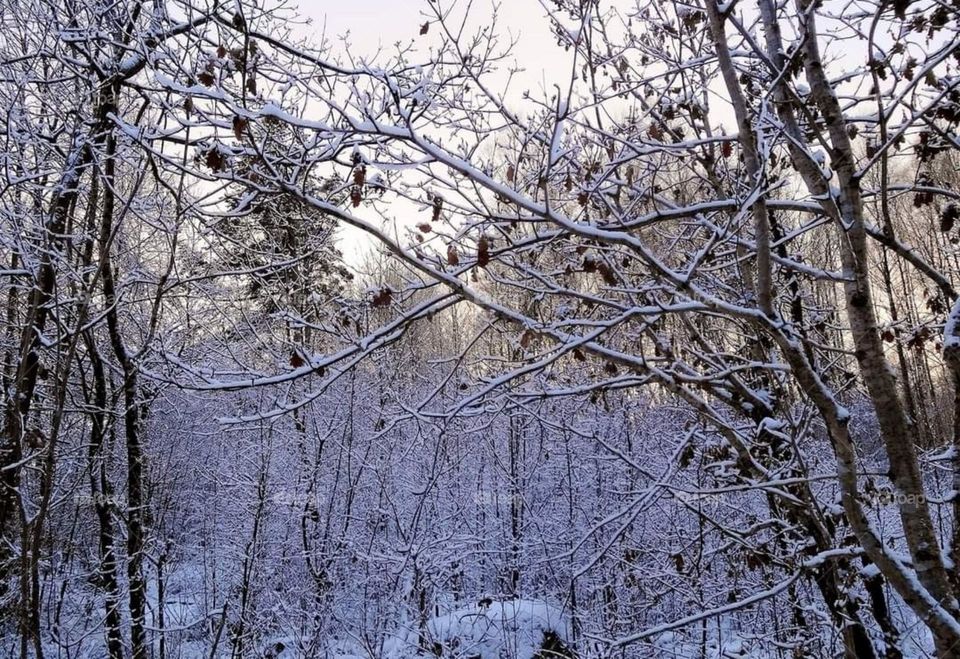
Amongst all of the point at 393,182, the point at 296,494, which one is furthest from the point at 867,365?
the point at 296,494

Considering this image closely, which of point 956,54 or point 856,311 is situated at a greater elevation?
point 956,54

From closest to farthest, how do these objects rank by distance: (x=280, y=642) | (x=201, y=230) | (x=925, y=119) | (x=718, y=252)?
(x=925, y=119) → (x=718, y=252) → (x=201, y=230) → (x=280, y=642)

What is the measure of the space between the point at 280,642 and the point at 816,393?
32.2ft

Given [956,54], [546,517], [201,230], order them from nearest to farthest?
1. [956,54]
2. [201,230]
3. [546,517]

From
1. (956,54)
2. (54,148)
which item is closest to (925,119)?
(956,54)

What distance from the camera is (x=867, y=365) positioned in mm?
2594

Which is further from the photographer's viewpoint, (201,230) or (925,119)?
(201,230)

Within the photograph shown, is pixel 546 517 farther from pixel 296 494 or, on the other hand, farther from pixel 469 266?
pixel 469 266

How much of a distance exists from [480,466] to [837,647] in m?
9.75

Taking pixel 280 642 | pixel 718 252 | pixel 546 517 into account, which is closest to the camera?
pixel 718 252

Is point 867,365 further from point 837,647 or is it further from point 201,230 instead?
point 201,230

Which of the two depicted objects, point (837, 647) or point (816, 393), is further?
point (837, 647)

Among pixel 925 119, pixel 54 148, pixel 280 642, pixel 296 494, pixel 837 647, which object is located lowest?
pixel 280 642

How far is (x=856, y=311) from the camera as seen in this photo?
2588 mm
